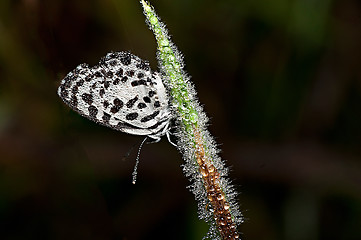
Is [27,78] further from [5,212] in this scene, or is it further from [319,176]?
[319,176]

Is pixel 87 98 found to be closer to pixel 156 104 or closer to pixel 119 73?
pixel 119 73

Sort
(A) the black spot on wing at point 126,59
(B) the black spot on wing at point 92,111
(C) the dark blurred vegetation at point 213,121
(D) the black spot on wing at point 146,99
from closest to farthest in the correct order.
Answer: (A) the black spot on wing at point 126,59 → (D) the black spot on wing at point 146,99 → (B) the black spot on wing at point 92,111 → (C) the dark blurred vegetation at point 213,121

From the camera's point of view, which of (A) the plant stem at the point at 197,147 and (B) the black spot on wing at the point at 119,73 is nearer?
(A) the plant stem at the point at 197,147

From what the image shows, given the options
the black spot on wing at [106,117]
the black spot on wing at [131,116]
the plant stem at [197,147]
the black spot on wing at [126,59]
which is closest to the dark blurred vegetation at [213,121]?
the black spot on wing at [106,117]

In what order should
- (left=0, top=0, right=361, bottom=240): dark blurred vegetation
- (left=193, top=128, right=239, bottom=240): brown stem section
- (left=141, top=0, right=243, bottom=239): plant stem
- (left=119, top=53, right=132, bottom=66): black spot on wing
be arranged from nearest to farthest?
(left=141, top=0, right=243, bottom=239): plant stem
(left=193, top=128, right=239, bottom=240): brown stem section
(left=119, top=53, right=132, bottom=66): black spot on wing
(left=0, top=0, right=361, bottom=240): dark blurred vegetation

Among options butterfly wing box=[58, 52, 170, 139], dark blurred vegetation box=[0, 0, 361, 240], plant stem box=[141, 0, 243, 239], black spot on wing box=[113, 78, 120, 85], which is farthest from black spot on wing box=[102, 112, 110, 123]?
dark blurred vegetation box=[0, 0, 361, 240]

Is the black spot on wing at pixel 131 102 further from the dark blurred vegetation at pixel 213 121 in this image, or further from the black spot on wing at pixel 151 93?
the dark blurred vegetation at pixel 213 121

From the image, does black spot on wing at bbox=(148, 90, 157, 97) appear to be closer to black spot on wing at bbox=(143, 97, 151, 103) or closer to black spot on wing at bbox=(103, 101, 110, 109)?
black spot on wing at bbox=(143, 97, 151, 103)

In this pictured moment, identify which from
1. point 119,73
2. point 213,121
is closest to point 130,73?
point 119,73
